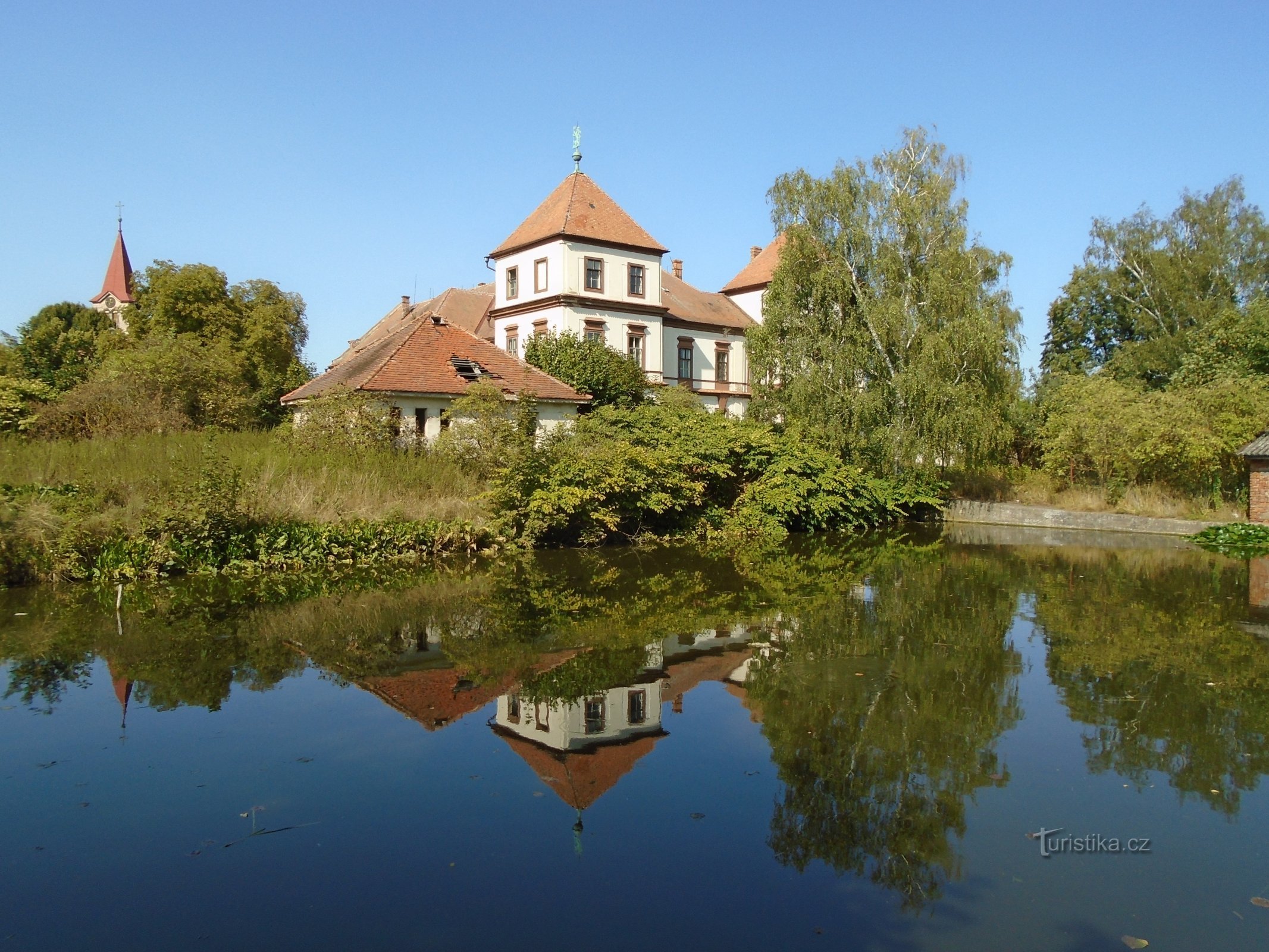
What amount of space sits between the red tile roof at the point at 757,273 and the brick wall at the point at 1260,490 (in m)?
25.5

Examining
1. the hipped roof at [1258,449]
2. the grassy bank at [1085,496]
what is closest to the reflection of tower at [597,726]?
the hipped roof at [1258,449]

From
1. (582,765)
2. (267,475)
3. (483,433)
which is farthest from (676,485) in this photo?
(582,765)

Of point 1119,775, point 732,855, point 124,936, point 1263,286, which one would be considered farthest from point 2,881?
point 1263,286

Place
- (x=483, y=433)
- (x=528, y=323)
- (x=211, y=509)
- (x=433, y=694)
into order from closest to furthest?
(x=433, y=694)
(x=211, y=509)
(x=483, y=433)
(x=528, y=323)

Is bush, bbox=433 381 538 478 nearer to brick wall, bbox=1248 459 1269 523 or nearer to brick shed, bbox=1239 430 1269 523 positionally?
brick shed, bbox=1239 430 1269 523

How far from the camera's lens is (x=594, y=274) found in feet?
129

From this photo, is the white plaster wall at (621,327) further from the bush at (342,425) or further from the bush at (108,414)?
the bush at (108,414)

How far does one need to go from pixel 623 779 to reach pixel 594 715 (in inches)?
55.8

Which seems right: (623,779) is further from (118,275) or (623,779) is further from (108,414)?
(118,275)

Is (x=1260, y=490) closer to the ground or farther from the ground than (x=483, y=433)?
closer to the ground

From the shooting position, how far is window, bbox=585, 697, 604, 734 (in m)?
7.89

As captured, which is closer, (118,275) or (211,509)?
(211,509)

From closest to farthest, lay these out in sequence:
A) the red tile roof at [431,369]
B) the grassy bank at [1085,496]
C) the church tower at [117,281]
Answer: the grassy bank at [1085,496] → the red tile roof at [431,369] → the church tower at [117,281]

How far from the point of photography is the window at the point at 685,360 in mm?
43625
